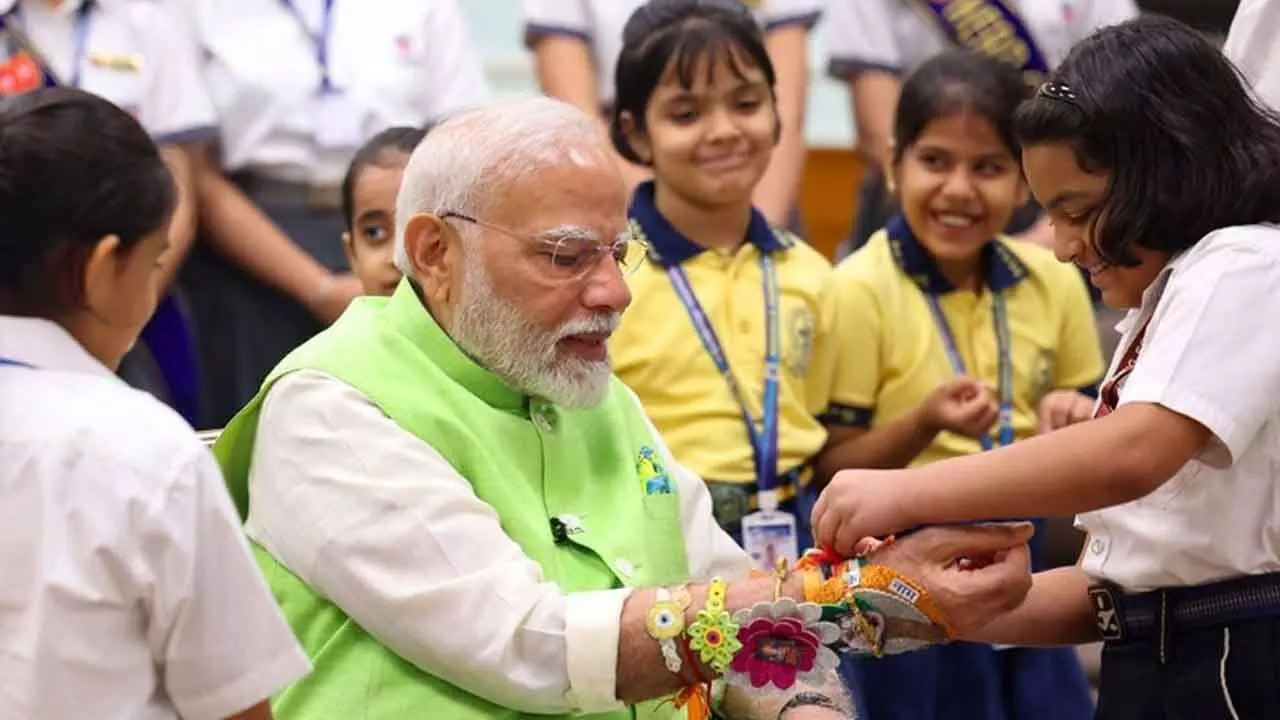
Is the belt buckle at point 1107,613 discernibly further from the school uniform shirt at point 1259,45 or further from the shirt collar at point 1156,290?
the school uniform shirt at point 1259,45

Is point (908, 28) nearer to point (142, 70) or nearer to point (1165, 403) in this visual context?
point (142, 70)

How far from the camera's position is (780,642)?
85.0 inches

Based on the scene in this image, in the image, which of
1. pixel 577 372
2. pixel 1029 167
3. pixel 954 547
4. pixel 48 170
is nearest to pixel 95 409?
pixel 48 170

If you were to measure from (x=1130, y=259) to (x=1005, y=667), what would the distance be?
1.30 m

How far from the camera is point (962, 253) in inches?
135

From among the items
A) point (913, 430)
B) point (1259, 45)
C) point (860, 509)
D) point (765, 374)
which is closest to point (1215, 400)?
point (860, 509)

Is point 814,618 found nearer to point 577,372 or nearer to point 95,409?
Answer: point 577,372

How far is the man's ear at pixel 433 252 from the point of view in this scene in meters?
2.38

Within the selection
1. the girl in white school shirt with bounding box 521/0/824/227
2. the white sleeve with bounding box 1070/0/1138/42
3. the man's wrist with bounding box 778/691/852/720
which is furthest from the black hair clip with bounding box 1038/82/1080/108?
the white sleeve with bounding box 1070/0/1138/42

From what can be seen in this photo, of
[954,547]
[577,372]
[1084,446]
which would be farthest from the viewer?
[577,372]

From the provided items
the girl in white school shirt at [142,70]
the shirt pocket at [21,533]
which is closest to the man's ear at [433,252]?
the shirt pocket at [21,533]

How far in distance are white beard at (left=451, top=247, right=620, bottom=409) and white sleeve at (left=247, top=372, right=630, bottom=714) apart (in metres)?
0.21

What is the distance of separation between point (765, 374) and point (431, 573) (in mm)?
1250

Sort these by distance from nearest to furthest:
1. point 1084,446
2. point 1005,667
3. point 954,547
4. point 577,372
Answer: point 1084,446 < point 954,547 < point 577,372 < point 1005,667
